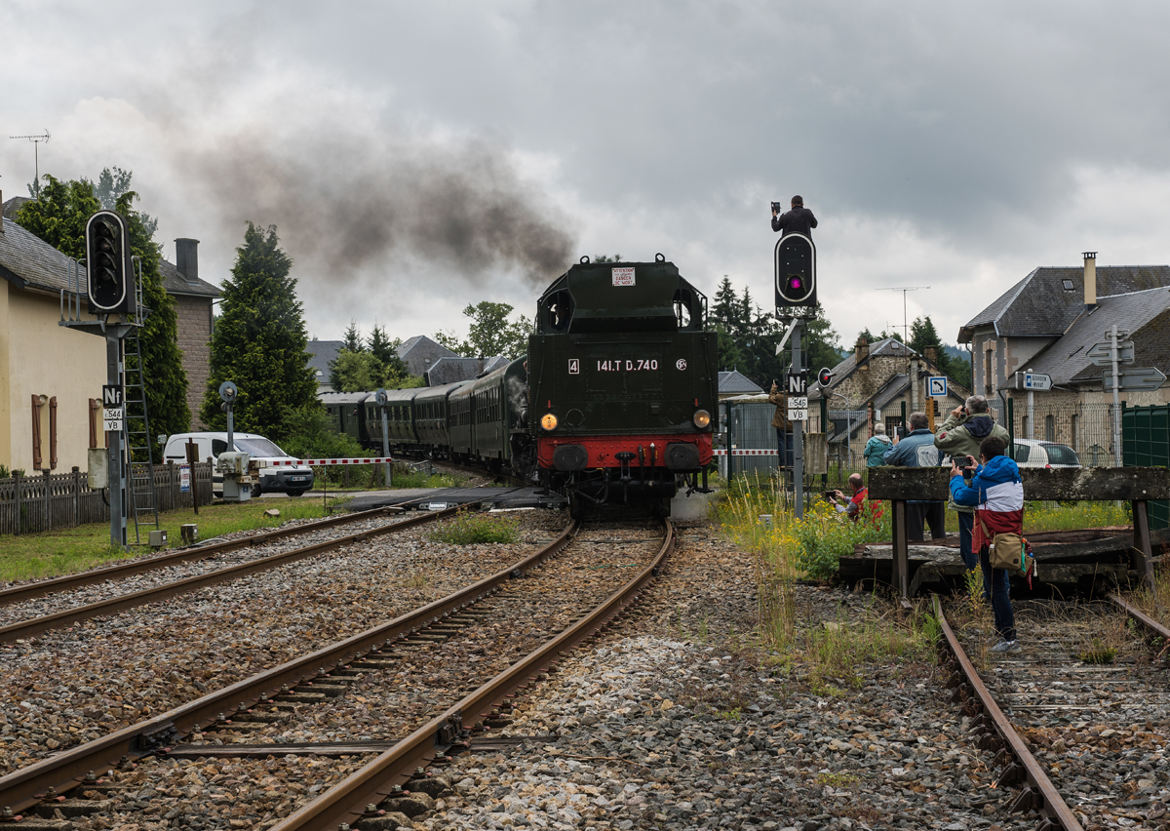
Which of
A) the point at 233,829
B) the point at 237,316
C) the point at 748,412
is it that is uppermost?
the point at 237,316

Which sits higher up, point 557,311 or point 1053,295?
point 1053,295

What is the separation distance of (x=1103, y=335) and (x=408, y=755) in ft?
122

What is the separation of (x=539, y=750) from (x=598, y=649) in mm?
2730

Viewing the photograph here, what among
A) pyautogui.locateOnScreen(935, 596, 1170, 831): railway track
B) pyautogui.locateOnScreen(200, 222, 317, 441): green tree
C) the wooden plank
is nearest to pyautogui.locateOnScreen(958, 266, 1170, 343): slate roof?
pyautogui.locateOnScreen(200, 222, 317, 441): green tree

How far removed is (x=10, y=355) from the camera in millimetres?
26562

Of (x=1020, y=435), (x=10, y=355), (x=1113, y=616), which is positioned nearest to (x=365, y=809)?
(x=1113, y=616)

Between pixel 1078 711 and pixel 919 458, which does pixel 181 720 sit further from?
pixel 919 458

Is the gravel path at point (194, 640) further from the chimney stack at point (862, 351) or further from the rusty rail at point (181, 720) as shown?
the chimney stack at point (862, 351)

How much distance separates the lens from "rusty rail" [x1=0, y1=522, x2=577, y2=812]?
545 cm

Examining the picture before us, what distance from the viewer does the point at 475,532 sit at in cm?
1680

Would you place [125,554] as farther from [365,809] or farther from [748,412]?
[748,412]

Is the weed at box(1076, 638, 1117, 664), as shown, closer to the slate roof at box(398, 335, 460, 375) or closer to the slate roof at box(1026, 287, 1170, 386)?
the slate roof at box(1026, 287, 1170, 386)

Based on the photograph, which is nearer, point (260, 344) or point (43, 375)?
point (43, 375)

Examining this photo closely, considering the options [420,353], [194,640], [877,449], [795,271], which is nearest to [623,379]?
[877,449]
